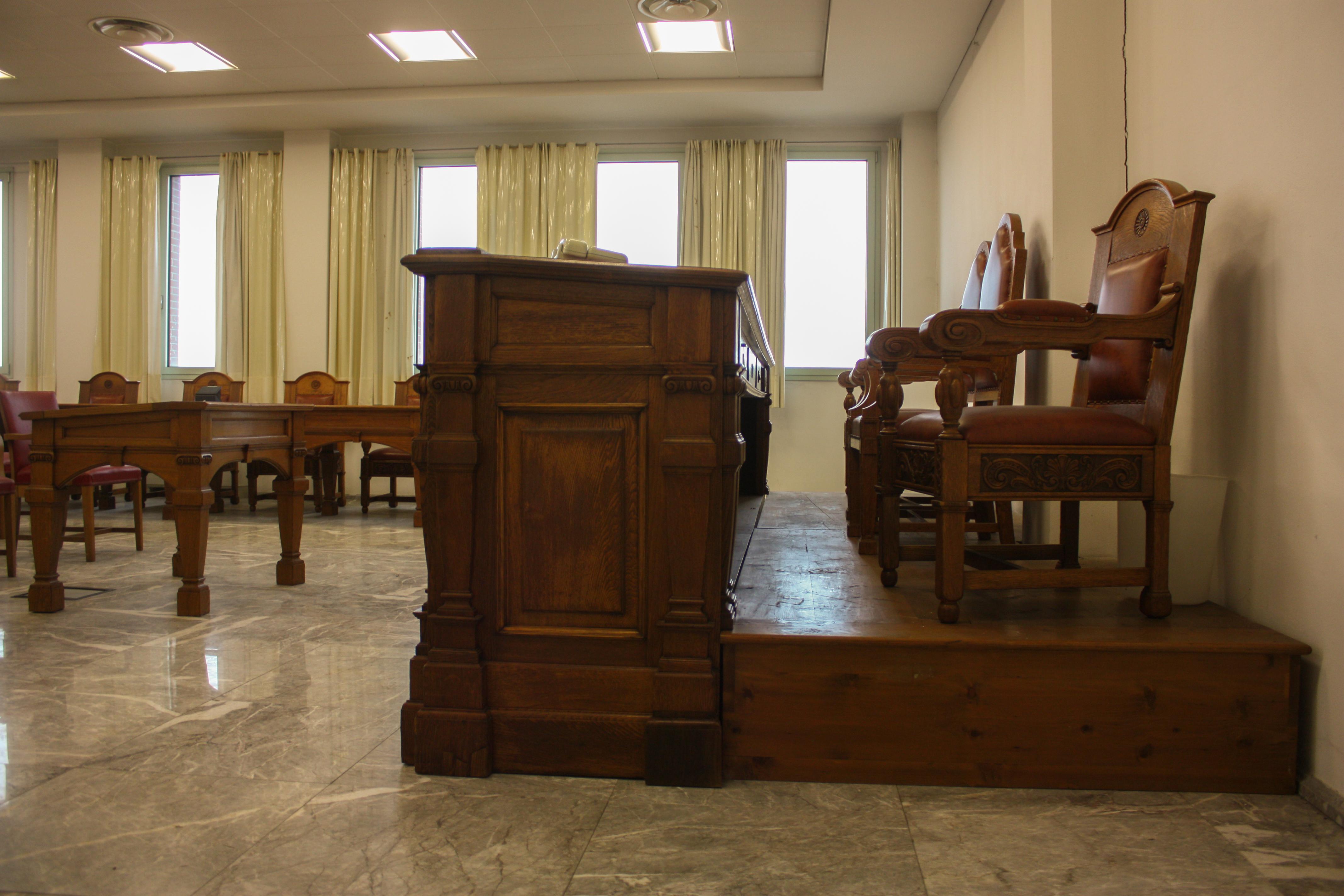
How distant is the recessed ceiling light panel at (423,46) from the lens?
5.66 metres

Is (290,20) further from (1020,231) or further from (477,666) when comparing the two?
(477,666)

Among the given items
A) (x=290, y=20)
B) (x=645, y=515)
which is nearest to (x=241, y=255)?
(x=290, y=20)

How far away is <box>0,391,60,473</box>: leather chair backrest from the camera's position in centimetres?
371

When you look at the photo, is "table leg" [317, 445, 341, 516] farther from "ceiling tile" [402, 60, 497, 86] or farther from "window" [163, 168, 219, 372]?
"ceiling tile" [402, 60, 497, 86]

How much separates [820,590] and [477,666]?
826 millimetres

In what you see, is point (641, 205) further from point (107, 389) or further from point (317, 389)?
point (107, 389)

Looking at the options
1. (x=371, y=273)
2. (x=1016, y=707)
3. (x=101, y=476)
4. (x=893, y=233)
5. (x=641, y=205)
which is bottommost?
(x=1016, y=707)

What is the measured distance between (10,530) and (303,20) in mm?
3497

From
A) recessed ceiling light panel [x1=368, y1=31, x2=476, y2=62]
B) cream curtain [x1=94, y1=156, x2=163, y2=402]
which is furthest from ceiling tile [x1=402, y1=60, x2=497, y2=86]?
cream curtain [x1=94, y1=156, x2=163, y2=402]

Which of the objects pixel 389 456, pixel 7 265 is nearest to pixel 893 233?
pixel 389 456

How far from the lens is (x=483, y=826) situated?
1392 mm

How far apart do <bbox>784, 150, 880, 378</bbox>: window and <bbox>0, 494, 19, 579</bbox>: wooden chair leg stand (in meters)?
5.00

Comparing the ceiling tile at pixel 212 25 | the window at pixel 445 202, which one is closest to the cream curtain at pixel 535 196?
the window at pixel 445 202

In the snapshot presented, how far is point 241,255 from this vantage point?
7.27 meters
